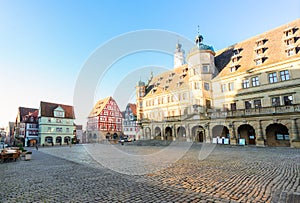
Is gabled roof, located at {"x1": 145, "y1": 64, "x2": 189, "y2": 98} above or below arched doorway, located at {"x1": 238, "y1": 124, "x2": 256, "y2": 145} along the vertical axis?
above

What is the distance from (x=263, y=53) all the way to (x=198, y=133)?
668 inches

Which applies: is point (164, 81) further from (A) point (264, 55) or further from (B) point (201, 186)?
(B) point (201, 186)

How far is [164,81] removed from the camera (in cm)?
4559

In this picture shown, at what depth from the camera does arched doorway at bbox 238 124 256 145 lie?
27.0 metres

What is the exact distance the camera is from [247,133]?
27516mm

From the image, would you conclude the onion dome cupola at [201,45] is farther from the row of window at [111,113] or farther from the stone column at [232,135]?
the row of window at [111,113]

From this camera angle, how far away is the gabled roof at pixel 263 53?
25.4m

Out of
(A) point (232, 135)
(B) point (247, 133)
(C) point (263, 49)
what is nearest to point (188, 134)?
(A) point (232, 135)

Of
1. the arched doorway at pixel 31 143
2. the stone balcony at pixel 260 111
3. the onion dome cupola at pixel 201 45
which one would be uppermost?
the onion dome cupola at pixel 201 45

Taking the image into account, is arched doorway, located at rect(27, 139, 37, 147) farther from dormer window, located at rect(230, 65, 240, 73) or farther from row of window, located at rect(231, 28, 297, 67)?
row of window, located at rect(231, 28, 297, 67)

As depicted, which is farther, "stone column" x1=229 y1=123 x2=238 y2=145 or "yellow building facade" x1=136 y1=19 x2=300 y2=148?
"stone column" x1=229 y1=123 x2=238 y2=145

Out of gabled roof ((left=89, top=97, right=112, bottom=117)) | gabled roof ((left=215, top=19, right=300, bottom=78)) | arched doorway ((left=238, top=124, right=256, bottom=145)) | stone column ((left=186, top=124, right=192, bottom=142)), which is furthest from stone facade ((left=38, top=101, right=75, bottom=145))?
gabled roof ((left=215, top=19, right=300, bottom=78))

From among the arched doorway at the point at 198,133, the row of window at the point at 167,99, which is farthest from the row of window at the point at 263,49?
the arched doorway at the point at 198,133

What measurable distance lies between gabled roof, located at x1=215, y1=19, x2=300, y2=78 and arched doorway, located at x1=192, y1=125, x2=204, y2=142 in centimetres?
1030
